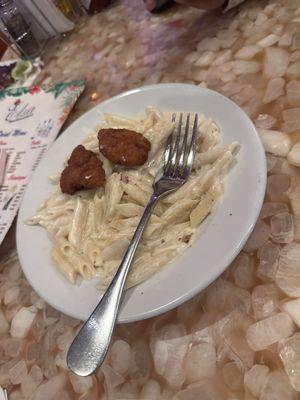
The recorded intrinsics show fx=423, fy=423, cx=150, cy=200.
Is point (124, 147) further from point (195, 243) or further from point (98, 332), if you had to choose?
point (98, 332)

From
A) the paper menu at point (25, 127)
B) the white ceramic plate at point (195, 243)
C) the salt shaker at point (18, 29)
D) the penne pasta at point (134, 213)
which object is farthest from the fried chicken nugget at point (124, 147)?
the salt shaker at point (18, 29)

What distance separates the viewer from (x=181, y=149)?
756 mm

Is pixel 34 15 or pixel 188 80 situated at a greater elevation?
pixel 34 15

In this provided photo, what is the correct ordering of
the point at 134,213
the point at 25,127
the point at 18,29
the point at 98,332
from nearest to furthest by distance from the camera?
the point at 98,332, the point at 134,213, the point at 25,127, the point at 18,29

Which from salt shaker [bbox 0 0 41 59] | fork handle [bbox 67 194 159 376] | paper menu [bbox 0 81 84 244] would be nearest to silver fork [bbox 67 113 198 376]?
fork handle [bbox 67 194 159 376]

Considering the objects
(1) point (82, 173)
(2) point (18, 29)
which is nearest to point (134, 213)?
(1) point (82, 173)

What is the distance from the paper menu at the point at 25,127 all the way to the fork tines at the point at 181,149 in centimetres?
39

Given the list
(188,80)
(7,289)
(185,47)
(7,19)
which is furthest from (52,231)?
(7,19)

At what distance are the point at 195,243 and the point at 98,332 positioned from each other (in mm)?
190

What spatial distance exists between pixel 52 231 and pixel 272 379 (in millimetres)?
449

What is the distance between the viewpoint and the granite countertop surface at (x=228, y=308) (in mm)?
561

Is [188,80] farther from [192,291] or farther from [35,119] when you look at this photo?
[192,291]

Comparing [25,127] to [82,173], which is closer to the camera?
[82,173]

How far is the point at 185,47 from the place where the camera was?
1.10 metres
